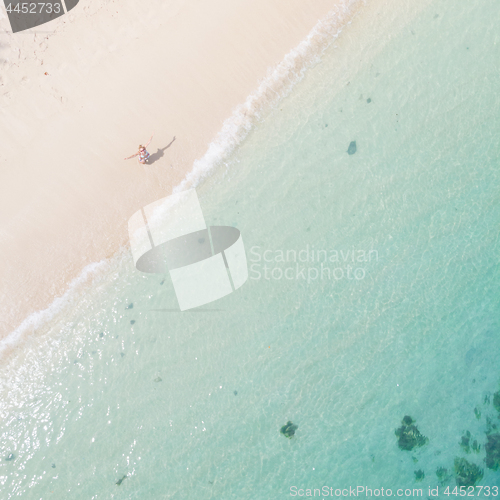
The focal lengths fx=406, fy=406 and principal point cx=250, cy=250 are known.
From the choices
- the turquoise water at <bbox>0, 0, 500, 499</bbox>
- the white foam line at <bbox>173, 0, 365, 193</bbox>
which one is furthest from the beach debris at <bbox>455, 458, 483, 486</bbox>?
the white foam line at <bbox>173, 0, 365, 193</bbox>

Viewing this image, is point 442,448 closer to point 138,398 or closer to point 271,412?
point 271,412

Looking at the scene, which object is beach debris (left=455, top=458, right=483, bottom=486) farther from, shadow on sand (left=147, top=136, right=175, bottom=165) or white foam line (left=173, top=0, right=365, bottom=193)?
shadow on sand (left=147, top=136, right=175, bottom=165)

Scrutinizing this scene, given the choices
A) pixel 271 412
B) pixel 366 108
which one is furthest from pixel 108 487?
pixel 366 108

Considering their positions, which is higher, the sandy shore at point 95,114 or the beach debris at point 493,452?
the sandy shore at point 95,114

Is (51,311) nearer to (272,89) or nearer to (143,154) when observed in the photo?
(143,154)

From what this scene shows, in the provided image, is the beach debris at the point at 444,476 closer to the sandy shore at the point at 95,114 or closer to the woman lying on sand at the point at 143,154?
the sandy shore at the point at 95,114

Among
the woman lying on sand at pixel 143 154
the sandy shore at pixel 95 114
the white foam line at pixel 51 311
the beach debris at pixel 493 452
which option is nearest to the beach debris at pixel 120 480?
the white foam line at pixel 51 311
